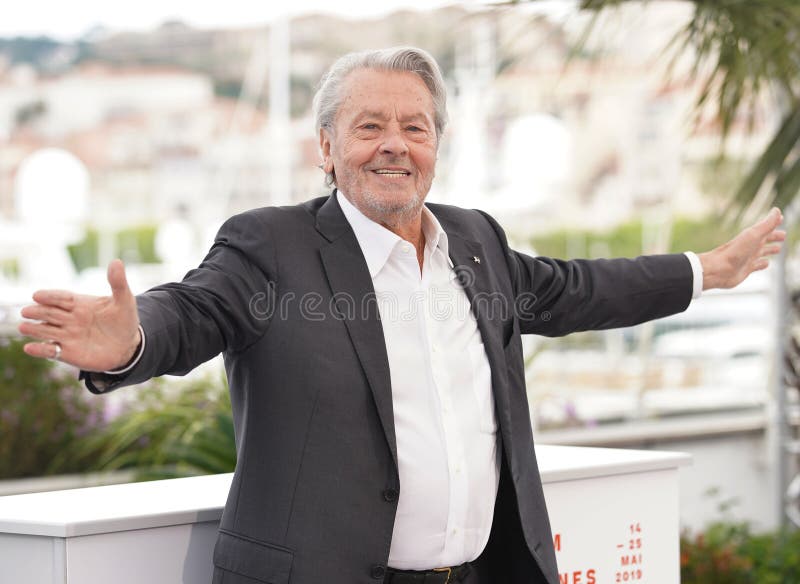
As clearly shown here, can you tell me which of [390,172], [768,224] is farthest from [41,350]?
[768,224]

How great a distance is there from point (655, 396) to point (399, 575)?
5844mm

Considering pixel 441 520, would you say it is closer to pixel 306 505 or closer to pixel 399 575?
pixel 399 575

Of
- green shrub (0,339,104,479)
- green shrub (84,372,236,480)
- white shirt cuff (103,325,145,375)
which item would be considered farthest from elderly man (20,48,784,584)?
green shrub (0,339,104,479)

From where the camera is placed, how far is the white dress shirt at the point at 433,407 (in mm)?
2150

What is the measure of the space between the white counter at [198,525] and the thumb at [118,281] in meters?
0.52

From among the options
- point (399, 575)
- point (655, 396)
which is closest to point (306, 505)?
point (399, 575)

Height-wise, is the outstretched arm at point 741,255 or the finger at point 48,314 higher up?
the outstretched arm at point 741,255

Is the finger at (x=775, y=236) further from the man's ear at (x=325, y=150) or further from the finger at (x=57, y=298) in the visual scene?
the finger at (x=57, y=298)

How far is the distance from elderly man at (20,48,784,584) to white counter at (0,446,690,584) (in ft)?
0.52

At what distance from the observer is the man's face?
7.43 ft

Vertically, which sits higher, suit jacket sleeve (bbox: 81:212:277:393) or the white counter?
suit jacket sleeve (bbox: 81:212:277:393)

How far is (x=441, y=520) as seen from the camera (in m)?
2.17

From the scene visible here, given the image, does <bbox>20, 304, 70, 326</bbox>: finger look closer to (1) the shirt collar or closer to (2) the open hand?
(2) the open hand

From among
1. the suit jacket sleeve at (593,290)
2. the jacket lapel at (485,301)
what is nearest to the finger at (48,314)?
the jacket lapel at (485,301)
